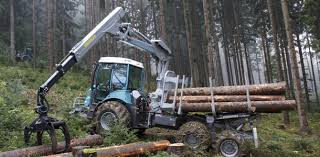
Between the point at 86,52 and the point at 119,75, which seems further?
the point at 119,75

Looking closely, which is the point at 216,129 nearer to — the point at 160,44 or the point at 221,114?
the point at 221,114

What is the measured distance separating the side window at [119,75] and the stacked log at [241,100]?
6.56 ft

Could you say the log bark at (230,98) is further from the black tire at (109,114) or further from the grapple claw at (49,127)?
the grapple claw at (49,127)

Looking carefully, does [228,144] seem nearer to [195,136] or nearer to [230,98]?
[195,136]

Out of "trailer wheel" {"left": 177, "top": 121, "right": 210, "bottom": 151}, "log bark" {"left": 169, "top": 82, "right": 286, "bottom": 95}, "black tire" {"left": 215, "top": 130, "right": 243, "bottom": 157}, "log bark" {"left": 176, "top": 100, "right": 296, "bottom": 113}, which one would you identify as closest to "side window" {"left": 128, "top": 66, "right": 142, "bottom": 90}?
"log bark" {"left": 176, "top": 100, "right": 296, "bottom": 113}

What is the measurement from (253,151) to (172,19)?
97.3ft

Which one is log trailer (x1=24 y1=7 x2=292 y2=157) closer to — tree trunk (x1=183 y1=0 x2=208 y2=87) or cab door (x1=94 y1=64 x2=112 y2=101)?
cab door (x1=94 y1=64 x2=112 y2=101)

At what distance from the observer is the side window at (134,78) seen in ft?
41.9

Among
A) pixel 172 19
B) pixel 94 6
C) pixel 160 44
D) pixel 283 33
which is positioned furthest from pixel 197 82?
pixel 172 19

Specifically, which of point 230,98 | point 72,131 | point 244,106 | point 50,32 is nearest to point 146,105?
point 72,131

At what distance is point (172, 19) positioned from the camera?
3991cm

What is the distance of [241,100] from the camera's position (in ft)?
37.8

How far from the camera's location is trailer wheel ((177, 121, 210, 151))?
37.2ft

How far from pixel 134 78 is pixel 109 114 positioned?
1821 millimetres
